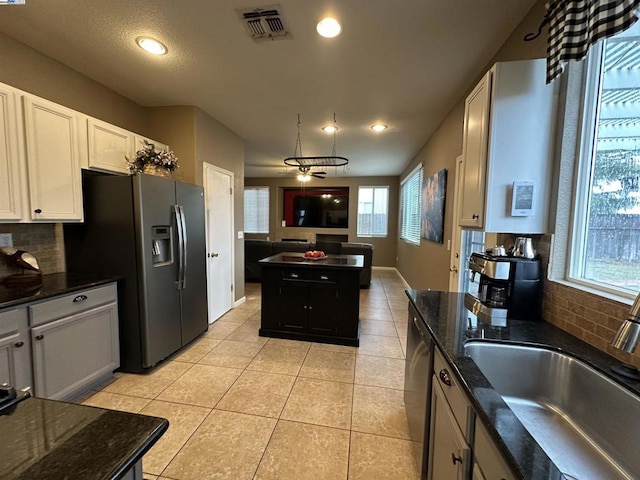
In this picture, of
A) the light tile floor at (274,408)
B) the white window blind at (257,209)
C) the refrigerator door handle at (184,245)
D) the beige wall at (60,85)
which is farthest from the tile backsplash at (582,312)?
the white window blind at (257,209)

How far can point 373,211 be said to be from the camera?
8.16 meters

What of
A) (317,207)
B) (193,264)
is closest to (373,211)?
(317,207)

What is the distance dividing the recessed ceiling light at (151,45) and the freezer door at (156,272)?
1.00m

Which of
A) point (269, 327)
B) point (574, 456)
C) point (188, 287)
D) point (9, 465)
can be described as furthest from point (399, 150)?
point (9, 465)

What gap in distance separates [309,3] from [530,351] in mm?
2273

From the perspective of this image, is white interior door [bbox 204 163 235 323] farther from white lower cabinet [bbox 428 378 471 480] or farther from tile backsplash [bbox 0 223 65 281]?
white lower cabinet [bbox 428 378 471 480]

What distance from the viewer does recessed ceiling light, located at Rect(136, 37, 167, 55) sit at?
213 cm

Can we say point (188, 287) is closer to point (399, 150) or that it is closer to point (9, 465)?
point (9, 465)

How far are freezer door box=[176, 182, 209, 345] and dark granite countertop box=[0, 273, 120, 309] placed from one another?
0.70 m

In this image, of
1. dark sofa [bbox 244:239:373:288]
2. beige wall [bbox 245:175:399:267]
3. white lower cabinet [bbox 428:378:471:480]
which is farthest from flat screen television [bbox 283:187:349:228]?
white lower cabinet [bbox 428:378:471:480]

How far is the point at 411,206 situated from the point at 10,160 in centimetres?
583

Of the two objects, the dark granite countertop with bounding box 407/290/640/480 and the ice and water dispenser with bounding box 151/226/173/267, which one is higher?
the ice and water dispenser with bounding box 151/226/173/267

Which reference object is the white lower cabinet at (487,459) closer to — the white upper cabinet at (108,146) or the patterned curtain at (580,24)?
the patterned curtain at (580,24)

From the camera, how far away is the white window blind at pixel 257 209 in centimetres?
872
